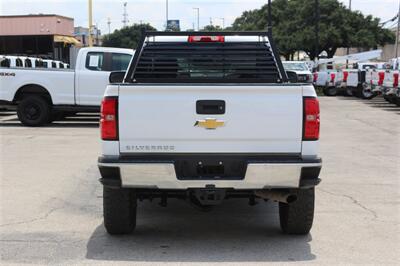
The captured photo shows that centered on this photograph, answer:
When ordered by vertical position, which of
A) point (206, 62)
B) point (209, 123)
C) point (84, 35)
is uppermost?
point (84, 35)

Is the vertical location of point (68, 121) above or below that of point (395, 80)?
below

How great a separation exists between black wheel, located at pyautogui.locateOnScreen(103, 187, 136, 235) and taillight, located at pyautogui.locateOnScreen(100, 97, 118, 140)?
61cm

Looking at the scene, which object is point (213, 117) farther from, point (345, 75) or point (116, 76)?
point (345, 75)

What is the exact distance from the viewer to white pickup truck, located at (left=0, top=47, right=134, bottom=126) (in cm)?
1491

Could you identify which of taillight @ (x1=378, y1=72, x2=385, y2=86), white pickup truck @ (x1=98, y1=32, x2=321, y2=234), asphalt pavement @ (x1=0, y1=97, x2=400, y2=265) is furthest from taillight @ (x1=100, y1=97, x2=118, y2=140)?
taillight @ (x1=378, y1=72, x2=385, y2=86)

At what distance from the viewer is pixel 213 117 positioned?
4.91 meters

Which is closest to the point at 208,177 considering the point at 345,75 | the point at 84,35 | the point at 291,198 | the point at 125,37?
the point at 291,198

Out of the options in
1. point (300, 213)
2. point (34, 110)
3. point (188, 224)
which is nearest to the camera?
point (300, 213)

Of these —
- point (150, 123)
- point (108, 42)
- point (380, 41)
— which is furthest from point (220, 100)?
point (108, 42)

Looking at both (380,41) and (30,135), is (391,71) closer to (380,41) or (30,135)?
(30,135)

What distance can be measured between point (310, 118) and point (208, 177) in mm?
1007

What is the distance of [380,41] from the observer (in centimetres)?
5766

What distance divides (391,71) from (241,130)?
692 inches

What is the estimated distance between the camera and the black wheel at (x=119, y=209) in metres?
5.33
